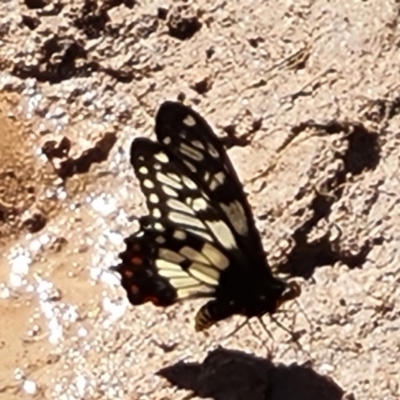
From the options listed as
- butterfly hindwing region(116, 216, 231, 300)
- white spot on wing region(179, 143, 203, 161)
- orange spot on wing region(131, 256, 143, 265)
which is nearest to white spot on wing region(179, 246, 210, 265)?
butterfly hindwing region(116, 216, 231, 300)

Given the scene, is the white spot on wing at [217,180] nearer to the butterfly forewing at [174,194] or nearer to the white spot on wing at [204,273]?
the butterfly forewing at [174,194]

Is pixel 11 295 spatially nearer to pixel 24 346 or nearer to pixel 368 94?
pixel 24 346

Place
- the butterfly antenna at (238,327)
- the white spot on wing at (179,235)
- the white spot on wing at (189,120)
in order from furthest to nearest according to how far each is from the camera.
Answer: the white spot on wing at (179,235) → the butterfly antenna at (238,327) → the white spot on wing at (189,120)

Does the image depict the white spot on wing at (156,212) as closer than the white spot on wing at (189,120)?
No

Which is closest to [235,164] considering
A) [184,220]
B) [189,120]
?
[184,220]

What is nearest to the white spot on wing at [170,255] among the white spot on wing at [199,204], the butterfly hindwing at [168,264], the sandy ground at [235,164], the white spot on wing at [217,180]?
the butterfly hindwing at [168,264]

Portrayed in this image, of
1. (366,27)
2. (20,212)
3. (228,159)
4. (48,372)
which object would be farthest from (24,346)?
(366,27)

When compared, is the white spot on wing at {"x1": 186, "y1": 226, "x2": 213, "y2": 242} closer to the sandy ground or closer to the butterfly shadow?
the sandy ground

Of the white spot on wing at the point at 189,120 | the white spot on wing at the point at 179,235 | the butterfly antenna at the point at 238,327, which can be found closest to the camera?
the white spot on wing at the point at 189,120
